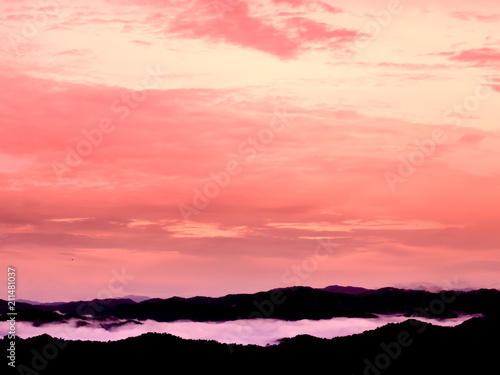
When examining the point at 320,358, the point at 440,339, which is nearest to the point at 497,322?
the point at 440,339

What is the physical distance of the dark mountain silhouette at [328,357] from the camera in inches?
6594

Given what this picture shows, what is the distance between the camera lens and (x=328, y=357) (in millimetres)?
191625

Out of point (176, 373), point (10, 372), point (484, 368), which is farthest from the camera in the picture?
point (176, 373)

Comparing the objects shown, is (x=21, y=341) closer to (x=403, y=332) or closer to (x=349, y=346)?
(x=349, y=346)

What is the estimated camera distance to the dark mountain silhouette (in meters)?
168

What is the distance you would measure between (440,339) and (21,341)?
108m

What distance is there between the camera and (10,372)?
174m

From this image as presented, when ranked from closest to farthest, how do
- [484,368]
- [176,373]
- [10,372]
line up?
[484,368] → [10,372] → [176,373]

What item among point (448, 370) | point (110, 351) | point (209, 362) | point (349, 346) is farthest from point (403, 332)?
point (110, 351)

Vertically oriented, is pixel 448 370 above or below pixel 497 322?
below

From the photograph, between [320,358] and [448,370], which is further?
[320,358]

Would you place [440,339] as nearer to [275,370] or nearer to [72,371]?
[275,370]

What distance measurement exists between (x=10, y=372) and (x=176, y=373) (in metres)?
40.4

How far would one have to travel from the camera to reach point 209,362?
198 m
